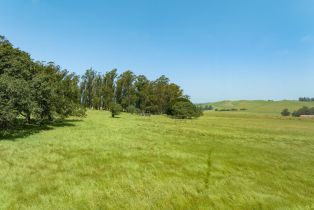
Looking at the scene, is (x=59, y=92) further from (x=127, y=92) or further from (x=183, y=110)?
(x=127, y=92)

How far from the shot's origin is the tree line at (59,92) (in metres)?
26.9

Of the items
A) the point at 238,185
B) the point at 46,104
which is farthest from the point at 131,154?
the point at 46,104

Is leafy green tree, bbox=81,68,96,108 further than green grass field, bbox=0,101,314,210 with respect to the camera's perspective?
Yes

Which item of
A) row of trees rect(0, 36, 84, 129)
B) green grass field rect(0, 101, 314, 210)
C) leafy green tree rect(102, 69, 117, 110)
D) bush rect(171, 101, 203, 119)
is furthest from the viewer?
leafy green tree rect(102, 69, 117, 110)

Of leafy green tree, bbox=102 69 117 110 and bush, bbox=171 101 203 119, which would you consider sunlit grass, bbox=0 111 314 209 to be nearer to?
bush, bbox=171 101 203 119

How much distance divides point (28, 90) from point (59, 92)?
13172 millimetres

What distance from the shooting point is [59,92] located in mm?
40625

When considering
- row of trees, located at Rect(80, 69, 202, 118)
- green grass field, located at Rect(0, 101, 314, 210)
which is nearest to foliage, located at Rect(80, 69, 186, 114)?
row of trees, located at Rect(80, 69, 202, 118)

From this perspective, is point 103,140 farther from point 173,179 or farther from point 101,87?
point 101,87

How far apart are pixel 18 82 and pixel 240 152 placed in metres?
24.2

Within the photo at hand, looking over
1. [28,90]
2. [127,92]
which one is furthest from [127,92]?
[28,90]

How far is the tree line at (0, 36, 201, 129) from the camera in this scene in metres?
26.9

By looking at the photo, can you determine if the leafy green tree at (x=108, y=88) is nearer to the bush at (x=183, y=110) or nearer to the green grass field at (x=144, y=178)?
the bush at (x=183, y=110)

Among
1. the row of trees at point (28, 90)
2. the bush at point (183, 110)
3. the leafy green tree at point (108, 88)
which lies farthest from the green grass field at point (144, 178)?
the leafy green tree at point (108, 88)
